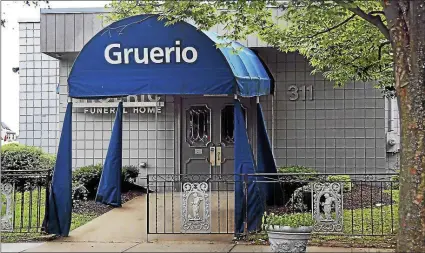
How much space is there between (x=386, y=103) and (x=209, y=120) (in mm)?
4802

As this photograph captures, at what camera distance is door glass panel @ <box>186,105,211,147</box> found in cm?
1527

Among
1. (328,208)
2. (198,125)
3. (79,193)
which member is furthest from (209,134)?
(328,208)

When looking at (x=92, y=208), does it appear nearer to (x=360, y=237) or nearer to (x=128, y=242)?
→ (x=128, y=242)

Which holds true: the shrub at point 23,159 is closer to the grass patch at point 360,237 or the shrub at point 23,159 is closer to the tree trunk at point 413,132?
the grass patch at point 360,237

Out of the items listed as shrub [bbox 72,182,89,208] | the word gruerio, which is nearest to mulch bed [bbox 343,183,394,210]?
the word gruerio

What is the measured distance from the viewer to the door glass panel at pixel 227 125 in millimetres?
15133

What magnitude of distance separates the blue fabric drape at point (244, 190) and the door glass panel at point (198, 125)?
5.54m

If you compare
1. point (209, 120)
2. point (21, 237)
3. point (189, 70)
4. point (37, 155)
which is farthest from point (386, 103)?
point (21, 237)

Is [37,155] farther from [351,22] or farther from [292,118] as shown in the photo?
[351,22]

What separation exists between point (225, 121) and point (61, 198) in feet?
20.4

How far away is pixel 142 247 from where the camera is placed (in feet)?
29.6

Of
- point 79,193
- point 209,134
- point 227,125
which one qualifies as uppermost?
point 227,125

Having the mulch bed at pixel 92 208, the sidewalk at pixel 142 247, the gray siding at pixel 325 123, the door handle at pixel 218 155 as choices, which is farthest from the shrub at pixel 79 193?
the gray siding at pixel 325 123

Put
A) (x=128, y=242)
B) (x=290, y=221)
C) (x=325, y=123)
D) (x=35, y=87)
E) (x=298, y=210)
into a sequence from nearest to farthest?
(x=290, y=221) → (x=128, y=242) → (x=298, y=210) → (x=325, y=123) → (x=35, y=87)
